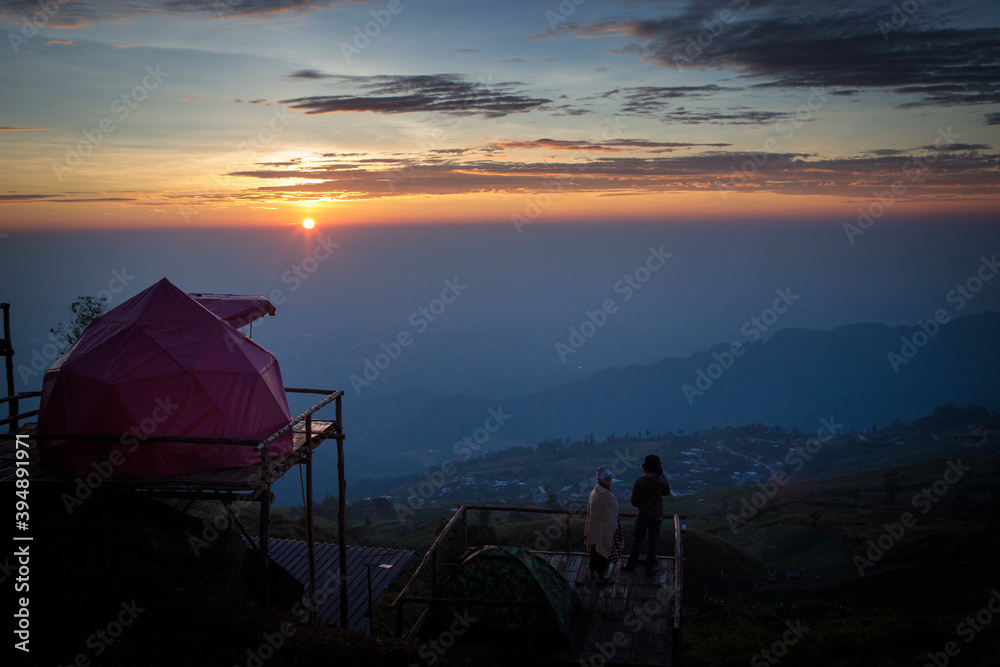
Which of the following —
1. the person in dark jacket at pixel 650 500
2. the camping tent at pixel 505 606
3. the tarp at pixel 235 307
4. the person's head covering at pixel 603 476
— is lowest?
the camping tent at pixel 505 606

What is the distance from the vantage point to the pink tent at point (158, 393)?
35.9 ft

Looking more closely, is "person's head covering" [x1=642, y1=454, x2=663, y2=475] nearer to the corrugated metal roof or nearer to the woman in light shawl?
the woman in light shawl

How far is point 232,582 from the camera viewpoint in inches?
413

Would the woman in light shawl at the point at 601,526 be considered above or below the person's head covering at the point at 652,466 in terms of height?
below

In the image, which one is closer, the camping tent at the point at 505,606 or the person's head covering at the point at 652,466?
the camping tent at the point at 505,606

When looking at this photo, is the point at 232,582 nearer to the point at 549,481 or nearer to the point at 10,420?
the point at 10,420

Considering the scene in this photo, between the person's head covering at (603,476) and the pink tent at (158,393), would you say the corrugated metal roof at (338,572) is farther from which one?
the person's head covering at (603,476)

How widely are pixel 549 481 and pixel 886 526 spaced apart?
3531 inches

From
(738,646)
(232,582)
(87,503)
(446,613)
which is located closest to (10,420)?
(87,503)

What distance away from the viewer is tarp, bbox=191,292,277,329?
13.9 m

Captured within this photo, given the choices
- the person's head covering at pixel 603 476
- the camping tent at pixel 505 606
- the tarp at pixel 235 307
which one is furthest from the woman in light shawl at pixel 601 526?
the tarp at pixel 235 307

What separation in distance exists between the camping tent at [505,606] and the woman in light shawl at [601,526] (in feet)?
2.71

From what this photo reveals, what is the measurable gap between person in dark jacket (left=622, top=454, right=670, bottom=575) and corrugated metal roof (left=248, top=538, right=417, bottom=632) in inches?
233

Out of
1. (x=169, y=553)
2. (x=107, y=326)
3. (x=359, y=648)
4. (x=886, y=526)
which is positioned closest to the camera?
(x=359, y=648)
